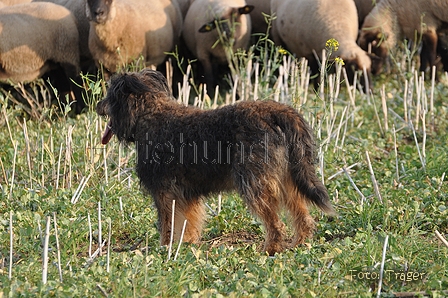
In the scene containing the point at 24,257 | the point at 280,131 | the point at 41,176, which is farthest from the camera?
the point at 41,176

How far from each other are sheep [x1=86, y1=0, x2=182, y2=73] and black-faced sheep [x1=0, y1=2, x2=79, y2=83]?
0.38 meters

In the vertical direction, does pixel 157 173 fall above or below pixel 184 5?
above

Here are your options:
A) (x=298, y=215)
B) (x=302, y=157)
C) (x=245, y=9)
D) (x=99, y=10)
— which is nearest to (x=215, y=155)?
(x=302, y=157)

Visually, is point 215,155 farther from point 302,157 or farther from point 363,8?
point 363,8

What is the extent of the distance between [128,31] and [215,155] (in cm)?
686

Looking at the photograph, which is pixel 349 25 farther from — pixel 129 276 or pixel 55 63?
pixel 129 276

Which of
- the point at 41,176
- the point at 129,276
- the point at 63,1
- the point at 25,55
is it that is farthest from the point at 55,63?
the point at 129,276

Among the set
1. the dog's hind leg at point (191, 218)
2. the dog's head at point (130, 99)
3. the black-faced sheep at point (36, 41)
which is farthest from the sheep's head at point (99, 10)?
the dog's hind leg at point (191, 218)

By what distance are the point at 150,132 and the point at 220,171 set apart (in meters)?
0.61

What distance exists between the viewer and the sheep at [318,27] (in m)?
11.7

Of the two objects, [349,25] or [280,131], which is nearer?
[280,131]

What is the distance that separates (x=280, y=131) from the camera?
15.5 ft

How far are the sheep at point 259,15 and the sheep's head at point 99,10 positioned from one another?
3163 millimetres

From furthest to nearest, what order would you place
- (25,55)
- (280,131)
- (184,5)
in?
1. (184,5)
2. (25,55)
3. (280,131)
